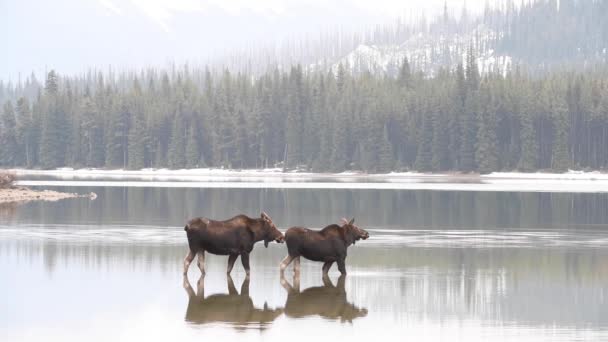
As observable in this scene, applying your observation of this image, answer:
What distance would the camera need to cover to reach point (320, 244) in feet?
81.1

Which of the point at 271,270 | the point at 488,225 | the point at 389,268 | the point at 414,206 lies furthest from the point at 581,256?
the point at 414,206

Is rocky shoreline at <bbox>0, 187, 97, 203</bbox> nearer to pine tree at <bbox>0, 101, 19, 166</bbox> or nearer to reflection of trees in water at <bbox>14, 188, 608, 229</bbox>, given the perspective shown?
reflection of trees in water at <bbox>14, 188, 608, 229</bbox>

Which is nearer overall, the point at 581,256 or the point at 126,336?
the point at 126,336

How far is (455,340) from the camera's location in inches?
702

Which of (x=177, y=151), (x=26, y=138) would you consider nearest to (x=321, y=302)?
(x=177, y=151)

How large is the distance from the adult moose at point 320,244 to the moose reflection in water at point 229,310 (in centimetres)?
184

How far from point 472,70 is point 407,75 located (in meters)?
19.0

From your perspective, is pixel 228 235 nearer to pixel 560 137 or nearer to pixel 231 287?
pixel 231 287

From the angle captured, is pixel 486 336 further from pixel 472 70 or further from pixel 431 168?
pixel 472 70

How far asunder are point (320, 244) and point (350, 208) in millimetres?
27970

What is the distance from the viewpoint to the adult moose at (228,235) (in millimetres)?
24219

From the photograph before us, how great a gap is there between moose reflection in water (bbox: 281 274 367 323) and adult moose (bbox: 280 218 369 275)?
47 cm

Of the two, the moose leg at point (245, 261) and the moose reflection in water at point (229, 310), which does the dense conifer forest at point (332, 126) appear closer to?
the moose leg at point (245, 261)

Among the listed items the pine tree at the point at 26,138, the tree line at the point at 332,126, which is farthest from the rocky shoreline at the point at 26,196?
the pine tree at the point at 26,138
